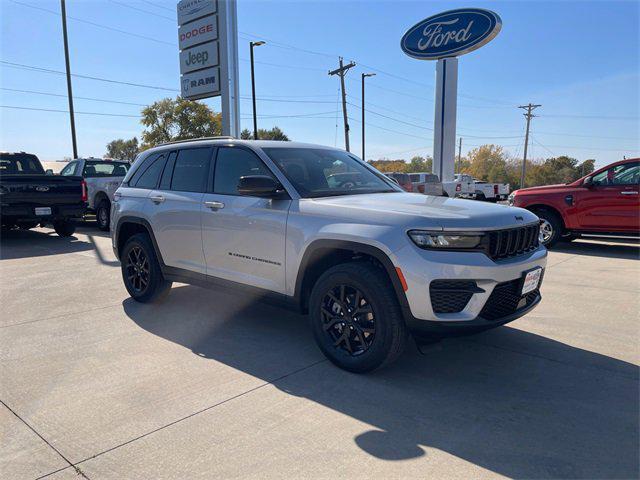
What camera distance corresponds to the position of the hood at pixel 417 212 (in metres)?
3.26

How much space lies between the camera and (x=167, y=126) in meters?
51.8

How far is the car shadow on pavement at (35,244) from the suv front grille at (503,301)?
8.73 metres

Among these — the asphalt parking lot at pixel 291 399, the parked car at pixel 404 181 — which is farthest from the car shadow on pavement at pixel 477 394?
the parked car at pixel 404 181

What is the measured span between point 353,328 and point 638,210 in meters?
7.58

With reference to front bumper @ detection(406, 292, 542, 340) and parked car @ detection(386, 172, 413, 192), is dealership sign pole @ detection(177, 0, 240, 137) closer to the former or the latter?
parked car @ detection(386, 172, 413, 192)

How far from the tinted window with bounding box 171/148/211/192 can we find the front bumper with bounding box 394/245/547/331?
8.04 ft

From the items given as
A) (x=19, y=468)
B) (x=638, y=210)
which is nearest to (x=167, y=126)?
(x=638, y=210)

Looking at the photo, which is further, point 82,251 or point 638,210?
point 82,251

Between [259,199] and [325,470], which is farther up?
[259,199]

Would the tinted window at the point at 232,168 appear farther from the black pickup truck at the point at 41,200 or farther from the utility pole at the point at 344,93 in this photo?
the utility pole at the point at 344,93

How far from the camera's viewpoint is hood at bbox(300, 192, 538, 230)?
10.7ft

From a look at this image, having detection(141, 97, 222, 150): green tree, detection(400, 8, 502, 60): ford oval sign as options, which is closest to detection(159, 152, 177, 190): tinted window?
detection(400, 8, 502, 60): ford oval sign

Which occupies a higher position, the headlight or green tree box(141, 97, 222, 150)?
green tree box(141, 97, 222, 150)

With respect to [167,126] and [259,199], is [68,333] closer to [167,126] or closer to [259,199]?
[259,199]
